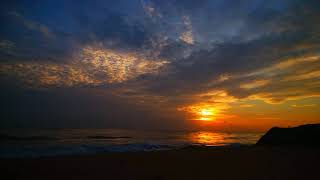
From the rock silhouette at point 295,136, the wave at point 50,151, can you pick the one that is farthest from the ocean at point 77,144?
the rock silhouette at point 295,136

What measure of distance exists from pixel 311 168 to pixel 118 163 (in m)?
7.77

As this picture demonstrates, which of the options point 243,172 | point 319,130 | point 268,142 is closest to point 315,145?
point 319,130

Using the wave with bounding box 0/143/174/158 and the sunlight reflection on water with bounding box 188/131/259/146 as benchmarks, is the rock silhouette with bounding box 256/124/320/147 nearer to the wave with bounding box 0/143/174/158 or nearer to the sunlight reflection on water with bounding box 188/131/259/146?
the sunlight reflection on water with bounding box 188/131/259/146

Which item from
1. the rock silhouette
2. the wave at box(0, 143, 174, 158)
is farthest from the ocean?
the rock silhouette

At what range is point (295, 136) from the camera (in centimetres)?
2162

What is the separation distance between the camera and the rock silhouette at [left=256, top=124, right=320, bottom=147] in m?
19.9

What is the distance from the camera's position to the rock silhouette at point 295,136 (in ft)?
65.2

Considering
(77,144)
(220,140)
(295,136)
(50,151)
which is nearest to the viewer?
(50,151)

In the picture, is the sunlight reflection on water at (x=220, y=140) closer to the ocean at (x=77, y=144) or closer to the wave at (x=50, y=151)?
the ocean at (x=77, y=144)

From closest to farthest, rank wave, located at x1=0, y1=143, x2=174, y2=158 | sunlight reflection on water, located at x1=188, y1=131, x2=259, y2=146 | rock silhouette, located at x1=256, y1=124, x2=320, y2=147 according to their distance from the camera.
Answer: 1. wave, located at x1=0, y1=143, x2=174, y2=158
2. rock silhouette, located at x1=256, y1=124, x2=320, y2=147
3. sunlight reflection on water, located at x1=188, y1=131, x2=259, y2=146

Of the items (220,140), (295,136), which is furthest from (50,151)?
(220,140)

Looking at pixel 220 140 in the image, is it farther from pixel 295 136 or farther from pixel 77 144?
pixel 77 144

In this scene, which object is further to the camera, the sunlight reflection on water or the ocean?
the sunlight reflection on water

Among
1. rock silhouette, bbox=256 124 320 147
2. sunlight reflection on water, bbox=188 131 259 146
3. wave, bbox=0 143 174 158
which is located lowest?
wave, bbox=0 143 174 158
